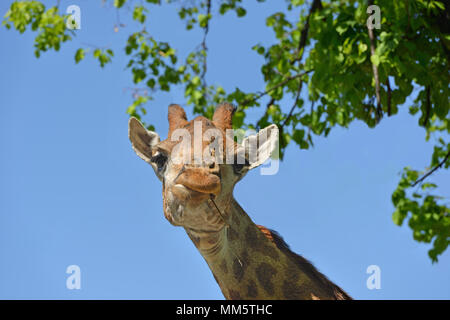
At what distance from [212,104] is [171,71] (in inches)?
39.0

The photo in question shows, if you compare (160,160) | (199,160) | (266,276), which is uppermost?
(160,160)

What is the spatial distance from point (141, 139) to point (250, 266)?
1.01 meters

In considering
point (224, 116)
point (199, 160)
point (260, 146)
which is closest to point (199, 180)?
point (199, 160)

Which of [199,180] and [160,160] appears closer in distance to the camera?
[199,180]

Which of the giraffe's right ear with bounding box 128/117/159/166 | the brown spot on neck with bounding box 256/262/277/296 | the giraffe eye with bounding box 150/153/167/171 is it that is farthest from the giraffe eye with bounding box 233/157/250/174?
the brown spot on neck with bounding box 256/262/277/296

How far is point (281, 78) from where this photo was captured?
27.9ft

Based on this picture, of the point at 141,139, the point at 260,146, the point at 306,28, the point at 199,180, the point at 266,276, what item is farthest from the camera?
the point at 306,28

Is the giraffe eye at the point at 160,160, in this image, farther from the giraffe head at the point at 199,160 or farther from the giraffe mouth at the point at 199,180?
the giraffe mouth at the point at 199,180

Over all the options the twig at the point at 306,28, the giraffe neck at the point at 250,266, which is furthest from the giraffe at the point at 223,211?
the twig at the point at 306,28

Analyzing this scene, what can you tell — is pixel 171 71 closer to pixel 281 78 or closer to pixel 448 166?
pixel 281 78

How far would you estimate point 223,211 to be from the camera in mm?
3479

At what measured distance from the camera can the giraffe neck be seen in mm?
3771

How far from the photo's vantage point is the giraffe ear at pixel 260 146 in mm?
3574

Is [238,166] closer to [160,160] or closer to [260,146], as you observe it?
[260,146]
